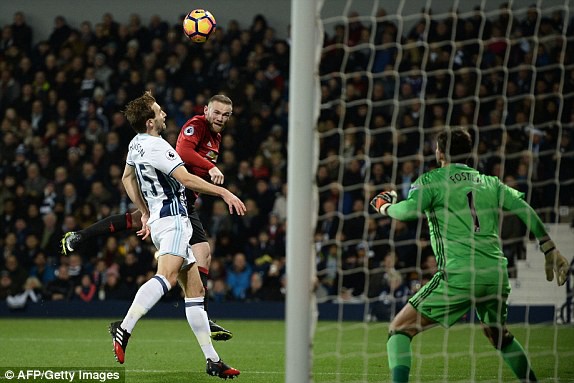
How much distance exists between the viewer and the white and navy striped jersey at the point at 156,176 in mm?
6289

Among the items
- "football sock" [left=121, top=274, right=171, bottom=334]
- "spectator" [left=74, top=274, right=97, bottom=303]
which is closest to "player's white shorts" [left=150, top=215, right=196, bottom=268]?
"football sock" [left=121, top=274, right=171, bottom=334]

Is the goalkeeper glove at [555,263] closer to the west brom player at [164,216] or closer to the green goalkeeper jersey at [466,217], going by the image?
the green goalkeeper jersey at [466,217]

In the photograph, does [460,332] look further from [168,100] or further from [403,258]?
[168,100]

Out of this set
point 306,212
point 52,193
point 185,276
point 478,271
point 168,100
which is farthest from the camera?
point 168,100

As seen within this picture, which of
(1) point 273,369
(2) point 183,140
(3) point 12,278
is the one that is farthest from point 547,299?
(3) point 12,278

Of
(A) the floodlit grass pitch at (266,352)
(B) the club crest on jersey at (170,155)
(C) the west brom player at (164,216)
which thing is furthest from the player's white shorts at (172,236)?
(A) the floodlit grass pitch at (266,352)

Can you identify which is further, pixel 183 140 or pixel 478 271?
pixel 183 140

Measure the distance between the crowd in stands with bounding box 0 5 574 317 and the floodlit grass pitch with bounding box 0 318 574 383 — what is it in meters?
1.26

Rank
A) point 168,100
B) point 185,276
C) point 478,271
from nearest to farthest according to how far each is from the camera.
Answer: point 478,271, point 185,276, point 168,100

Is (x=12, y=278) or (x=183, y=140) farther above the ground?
(x=183, y=140)

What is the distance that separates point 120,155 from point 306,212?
10.7 m

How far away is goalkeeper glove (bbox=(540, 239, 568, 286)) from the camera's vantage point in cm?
530

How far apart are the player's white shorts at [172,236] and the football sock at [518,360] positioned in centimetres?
225

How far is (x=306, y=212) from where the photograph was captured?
14.8ft
